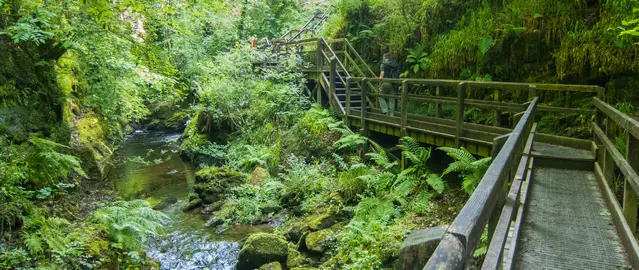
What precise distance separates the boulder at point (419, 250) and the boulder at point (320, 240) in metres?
6.09

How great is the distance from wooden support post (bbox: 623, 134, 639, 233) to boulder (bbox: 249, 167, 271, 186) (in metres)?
9.57

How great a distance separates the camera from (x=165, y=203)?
11523 millimetres

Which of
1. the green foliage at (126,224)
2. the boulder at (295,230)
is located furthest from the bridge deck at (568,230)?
the green foliage at (126,224)

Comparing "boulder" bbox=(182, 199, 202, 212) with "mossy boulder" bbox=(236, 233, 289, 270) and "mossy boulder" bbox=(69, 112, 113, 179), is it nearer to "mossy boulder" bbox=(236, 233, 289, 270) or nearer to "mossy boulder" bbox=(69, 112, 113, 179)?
"mossy boulder" bbox=(69, 112, 113, 179)

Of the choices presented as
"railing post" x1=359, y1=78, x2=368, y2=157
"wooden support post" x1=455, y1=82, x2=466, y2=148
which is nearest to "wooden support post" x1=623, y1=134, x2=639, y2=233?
"wooden support post" x1=455, y1=82, x2=466, y2=148

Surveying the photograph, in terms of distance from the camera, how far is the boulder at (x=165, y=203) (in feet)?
36.7

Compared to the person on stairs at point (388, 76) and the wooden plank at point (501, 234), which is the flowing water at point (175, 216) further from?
the wooden plank at point (501, 234)

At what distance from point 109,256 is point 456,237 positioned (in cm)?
670

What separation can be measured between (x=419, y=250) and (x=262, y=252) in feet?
20.8

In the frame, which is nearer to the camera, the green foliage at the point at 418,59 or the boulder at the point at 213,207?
the boulder at the point at 213,207

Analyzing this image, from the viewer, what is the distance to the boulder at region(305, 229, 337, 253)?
7.66 metres

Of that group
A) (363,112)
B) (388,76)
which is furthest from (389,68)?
(363,112)

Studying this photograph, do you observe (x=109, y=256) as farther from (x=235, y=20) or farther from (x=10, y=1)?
(x=235, y=20)

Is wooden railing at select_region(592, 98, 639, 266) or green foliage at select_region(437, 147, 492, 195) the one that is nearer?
wooden railing at select_region(592, 98, 639, 266)
